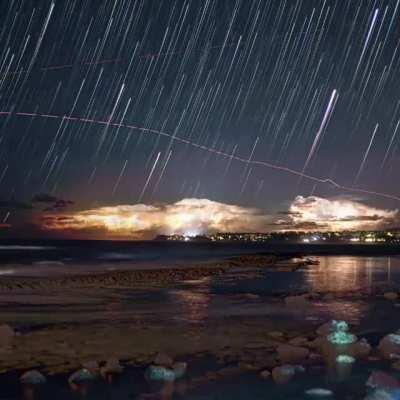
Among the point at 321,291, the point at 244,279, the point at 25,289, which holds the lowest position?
the point at 25,289

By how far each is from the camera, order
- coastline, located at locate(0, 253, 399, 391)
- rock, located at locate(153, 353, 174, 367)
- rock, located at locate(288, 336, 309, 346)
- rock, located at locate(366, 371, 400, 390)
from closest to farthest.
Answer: rock, located at locate(366, 371, 400, 390), rock, located at locate(153, 353, 174, 367), coastline, located at locate(0, 253, 399, 391), rock, located at locate(288, 336, 309, 346)

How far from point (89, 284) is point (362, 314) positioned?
18610 mm

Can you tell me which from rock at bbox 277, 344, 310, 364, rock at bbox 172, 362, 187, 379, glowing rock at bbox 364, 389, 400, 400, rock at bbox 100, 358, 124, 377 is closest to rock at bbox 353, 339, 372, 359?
rock at bbox 277, 344, 310, 364

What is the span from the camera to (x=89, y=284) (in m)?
35.5

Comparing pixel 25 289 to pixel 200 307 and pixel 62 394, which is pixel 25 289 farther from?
pixel 62 394

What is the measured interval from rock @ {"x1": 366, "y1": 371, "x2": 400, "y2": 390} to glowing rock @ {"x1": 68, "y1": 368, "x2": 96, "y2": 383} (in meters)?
5.62

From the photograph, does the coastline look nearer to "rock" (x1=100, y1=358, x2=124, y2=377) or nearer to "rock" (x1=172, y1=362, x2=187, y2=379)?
"rock" (x1=100, y1=358, x2=124, y2=377)

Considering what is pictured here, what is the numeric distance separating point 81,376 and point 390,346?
315 inches

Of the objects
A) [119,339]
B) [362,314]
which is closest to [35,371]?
[119,339]

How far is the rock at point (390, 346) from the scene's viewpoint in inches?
566

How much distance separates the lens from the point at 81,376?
11781mm

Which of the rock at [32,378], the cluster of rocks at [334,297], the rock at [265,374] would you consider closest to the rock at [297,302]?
the cluster of rocks at [334,297]

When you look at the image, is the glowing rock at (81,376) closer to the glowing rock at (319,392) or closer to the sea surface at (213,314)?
the sea surface at (213,314)

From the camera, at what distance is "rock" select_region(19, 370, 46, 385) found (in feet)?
37.8
